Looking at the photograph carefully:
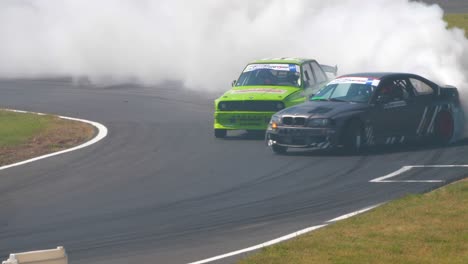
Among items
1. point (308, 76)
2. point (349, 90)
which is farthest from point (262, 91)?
point (349, 90)

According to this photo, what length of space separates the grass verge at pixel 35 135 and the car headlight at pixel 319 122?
167 inches

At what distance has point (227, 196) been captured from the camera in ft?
42.1

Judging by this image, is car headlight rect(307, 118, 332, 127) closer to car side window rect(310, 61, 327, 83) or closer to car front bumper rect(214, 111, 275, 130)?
car front bumper rect(214, 111, 275, 130)

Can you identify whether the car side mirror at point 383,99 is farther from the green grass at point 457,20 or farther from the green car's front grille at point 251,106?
the green grass at point 457,20

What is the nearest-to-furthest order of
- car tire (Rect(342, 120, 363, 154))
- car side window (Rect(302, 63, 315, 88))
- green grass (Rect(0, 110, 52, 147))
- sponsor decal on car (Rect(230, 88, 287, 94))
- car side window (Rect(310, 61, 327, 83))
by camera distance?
1. car tire (Rect(342, 120, 363, 154))
2. green grass (Rect(0, 110, 52, 147))
3. sponsor decal on car (Rect(230, 88, 287, 94))
4. car side window (Rect(302, 63, 315, 88))
5. car side window (Rect(310, 61, 327, 83))

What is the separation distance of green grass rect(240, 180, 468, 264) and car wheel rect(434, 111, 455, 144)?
20.1 ft

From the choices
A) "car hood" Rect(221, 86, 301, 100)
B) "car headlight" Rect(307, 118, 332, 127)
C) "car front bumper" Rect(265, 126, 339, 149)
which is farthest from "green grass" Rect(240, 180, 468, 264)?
"car hood" Rect(221, 86, 301, 100)

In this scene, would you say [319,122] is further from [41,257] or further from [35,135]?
[41,257]

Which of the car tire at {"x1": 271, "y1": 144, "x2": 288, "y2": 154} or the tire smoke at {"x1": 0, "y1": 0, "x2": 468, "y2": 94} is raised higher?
the tire smoke at {"x1": 0, "y1": 0, "x2": 468, "y2": 94}

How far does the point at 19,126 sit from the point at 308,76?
5757 millimetres

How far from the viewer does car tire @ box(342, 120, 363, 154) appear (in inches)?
648

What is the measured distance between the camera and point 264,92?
19234 millimetres

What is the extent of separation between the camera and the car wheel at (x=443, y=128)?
17766mm

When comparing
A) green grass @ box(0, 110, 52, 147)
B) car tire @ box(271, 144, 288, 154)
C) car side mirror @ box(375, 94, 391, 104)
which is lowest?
green grass @ box(0, 110, 52, 147)
